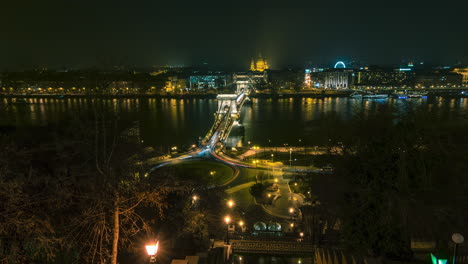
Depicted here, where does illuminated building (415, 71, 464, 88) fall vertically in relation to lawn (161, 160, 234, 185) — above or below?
above

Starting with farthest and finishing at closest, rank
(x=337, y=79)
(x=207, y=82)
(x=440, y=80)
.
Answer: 1. (x=337, y=79)
2. (x=207, y=82)
3. (x=440, y=80)

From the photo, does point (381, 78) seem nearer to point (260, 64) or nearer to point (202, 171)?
point (260, 64)

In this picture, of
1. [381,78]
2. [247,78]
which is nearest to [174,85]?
[247,78]

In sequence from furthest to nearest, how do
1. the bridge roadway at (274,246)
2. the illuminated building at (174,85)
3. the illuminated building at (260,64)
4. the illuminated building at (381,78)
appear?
the illuminated building at (260,64), the illuminated building at (381,78), the illuminated building at (174,85), the bridge roadway at (274,246)

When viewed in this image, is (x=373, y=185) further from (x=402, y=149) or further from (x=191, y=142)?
(x=191, y=142)

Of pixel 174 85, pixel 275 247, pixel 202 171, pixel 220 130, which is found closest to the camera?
pixel 275 247

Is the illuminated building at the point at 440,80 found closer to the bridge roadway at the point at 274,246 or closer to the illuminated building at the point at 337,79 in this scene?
the illuminated building at the point at 337,79

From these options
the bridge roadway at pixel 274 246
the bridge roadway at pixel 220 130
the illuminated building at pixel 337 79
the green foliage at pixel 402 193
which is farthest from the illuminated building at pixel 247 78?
the green foliage at pixel 402 193

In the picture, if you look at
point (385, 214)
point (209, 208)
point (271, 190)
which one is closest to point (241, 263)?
point (385, 214)

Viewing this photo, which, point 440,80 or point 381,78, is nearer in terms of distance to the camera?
point 440,80

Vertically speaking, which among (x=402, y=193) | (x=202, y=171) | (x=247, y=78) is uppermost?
(x=247, y=78)

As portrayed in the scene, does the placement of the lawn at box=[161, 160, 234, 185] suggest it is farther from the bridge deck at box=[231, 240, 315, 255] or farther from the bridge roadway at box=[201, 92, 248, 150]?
the bridge deck at box=[231, 240, 315, 255]

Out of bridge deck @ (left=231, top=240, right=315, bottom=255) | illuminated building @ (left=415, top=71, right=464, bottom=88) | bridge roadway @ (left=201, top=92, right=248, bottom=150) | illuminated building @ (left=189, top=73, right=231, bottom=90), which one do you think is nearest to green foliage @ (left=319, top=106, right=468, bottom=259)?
bridge deck @ (left=231, top=240, right=315, bottom=255)

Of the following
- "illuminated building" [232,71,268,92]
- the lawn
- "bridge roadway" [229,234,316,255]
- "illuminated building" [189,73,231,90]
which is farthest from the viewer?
"illuminated building" [232,71,268,92]
